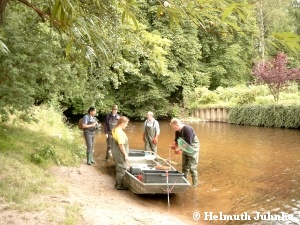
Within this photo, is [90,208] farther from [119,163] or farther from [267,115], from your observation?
[267,115]

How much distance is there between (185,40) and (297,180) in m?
22.7

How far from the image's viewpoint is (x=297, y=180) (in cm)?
939

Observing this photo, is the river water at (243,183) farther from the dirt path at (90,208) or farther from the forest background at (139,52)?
the forest background at (139,52)

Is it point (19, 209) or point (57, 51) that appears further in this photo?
point (57, 51)

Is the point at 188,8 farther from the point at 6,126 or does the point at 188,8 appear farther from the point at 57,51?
the point at 6,126

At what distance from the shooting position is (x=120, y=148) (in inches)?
306

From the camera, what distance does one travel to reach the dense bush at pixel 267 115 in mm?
21562

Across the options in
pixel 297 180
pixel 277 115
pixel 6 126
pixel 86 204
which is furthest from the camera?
pixel 277 115

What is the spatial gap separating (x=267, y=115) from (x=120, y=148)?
17865 millimetres

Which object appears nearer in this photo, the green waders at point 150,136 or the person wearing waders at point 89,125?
the person wearing waders at point 89,125

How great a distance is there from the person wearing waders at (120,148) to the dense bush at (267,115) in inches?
642

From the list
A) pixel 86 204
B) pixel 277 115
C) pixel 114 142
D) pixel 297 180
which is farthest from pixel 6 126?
pixel 277 115

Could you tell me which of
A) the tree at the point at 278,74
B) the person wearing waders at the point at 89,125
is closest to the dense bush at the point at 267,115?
the tree at the point at 278,74

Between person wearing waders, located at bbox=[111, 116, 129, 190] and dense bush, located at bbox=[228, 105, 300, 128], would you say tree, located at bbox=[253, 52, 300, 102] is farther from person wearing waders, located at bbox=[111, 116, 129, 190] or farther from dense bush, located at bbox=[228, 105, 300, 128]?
person wearing waders, located at bbox=[111, 116, 129, 190]
